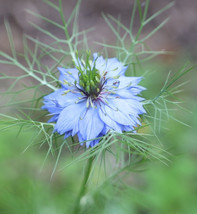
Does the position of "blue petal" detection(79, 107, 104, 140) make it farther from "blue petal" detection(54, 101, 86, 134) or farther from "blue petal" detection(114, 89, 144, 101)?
"blue petal" detection(114, 89, 144, 101)

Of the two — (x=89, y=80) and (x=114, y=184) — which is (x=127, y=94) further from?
(x=114, y=184)

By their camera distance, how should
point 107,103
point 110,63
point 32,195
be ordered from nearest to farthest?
point 107,103 → point 110,63 → point 32,195

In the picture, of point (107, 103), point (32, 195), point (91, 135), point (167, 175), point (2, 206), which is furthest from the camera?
point (167, 175)

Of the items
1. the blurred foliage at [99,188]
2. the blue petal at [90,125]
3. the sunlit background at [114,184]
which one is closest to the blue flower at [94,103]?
the blue petal at [90,125]

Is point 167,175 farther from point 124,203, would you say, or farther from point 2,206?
point 2,206

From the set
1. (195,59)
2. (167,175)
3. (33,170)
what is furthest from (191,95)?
(33,170)

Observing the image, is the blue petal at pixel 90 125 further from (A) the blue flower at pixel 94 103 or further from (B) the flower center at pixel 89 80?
(B) the flower center at pixel 89 80

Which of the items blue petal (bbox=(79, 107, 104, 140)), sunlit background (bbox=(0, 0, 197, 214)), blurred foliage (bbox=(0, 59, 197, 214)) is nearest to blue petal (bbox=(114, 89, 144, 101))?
blue petal (bbox=(79, 107, 104, 140))
